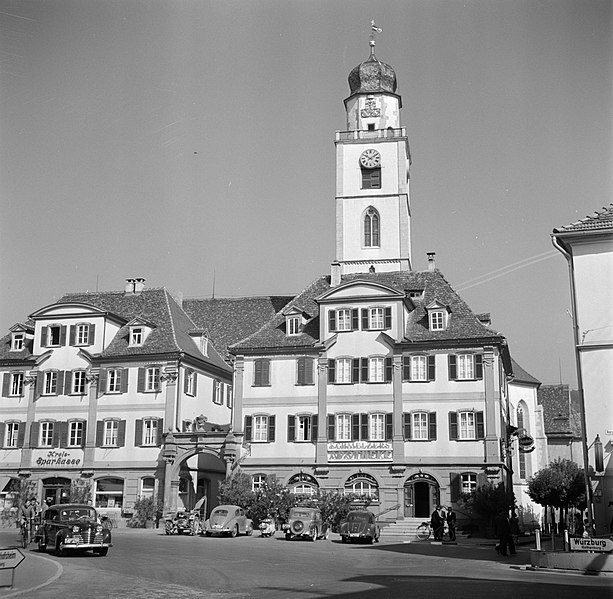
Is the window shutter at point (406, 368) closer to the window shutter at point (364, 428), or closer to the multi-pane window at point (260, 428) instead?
the window shutter at point (364, 428)

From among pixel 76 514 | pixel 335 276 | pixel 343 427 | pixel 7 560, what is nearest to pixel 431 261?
pixel 335 276

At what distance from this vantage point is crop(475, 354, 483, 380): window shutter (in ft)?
167

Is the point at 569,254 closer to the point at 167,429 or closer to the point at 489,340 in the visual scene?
the point at 489,340

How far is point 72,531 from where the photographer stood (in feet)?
98.9

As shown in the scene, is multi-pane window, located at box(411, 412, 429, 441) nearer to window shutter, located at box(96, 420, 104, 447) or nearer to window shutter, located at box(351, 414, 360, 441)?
window shutter, located at box(351, 414, 360, 441)

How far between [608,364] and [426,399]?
20.1 m

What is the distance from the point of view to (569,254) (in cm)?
3388

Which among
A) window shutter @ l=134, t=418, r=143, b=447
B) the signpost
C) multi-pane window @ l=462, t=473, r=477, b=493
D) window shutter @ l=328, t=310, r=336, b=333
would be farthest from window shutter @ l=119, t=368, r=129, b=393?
the signpost

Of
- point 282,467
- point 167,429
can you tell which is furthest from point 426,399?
point 167,429

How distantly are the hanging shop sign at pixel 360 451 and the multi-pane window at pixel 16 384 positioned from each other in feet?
68.7

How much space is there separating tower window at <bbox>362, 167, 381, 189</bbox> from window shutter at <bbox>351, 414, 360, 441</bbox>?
23586 mm

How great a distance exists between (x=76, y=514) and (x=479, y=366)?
27040mm

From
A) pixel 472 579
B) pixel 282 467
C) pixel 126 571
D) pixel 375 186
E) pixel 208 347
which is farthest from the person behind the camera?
pixel 375 186

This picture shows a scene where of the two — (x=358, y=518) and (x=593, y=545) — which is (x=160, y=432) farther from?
(x=593, y=545)
